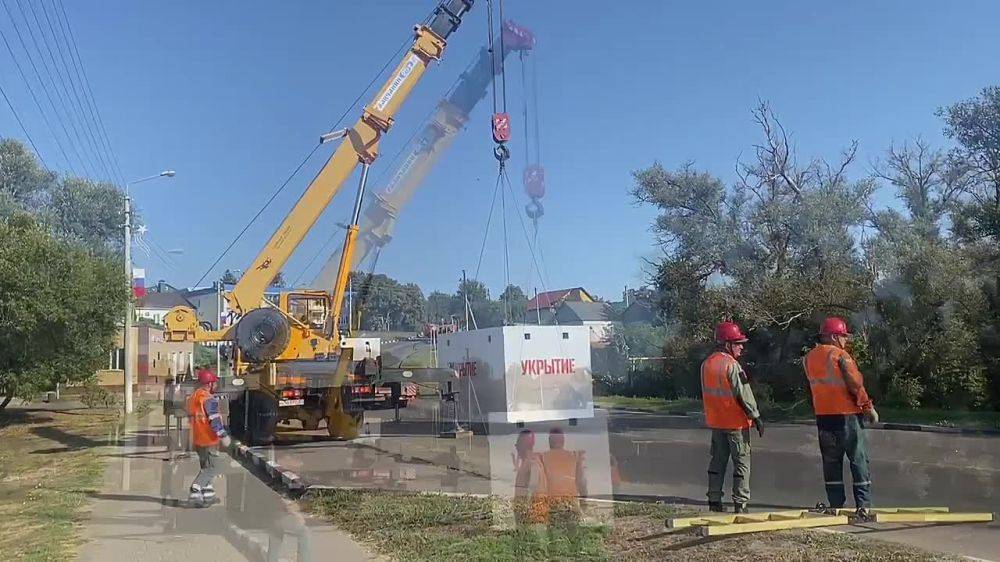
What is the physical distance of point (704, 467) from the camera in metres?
13.1

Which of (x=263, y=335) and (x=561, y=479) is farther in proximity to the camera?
(x=263, y=335)

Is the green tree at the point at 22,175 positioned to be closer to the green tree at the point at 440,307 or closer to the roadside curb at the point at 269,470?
the green tree at the point at 440,307

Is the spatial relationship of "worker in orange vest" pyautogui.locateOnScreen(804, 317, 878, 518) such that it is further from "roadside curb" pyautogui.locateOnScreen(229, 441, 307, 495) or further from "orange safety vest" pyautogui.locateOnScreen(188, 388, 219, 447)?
"orange safety vest" pyautogui.locateOnScreen(188, 388, 219, 447)

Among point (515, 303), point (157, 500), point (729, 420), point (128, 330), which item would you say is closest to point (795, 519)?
point (729, 420)

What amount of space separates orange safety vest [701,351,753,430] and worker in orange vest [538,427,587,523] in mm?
1368

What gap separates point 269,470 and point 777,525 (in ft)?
27.0

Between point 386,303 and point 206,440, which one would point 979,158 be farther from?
point 206,440

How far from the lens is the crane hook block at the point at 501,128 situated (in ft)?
46.4

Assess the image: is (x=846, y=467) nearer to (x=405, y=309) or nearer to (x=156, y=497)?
(x=156, y=497)

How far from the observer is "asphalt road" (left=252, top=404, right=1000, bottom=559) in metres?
9.43


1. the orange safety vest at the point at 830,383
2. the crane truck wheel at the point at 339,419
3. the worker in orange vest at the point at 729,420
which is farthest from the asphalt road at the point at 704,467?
the orange safety vest at the point at 830,383

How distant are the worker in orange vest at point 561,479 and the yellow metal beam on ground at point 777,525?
1397 mm

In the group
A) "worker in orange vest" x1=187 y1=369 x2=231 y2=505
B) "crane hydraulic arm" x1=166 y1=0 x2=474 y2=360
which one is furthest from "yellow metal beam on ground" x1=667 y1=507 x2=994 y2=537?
"crane hydraulic arm" x1=166 y1=0 x2=474 y2=360

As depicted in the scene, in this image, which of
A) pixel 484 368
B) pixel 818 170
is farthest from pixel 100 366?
pixel 818 170
